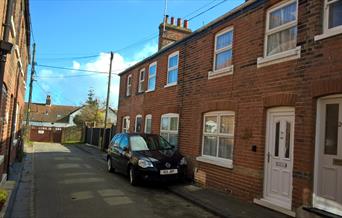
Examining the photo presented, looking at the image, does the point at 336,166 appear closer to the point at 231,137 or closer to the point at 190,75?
the point at 231,137

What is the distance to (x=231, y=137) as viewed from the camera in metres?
11.8

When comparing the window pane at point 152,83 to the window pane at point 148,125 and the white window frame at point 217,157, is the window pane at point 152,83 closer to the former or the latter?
the window pane at point 148,125

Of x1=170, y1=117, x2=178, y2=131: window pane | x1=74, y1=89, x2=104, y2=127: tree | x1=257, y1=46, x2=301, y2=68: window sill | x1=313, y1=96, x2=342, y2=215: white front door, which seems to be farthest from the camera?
x1=74, y1=89, x2=104, y2=127: tree

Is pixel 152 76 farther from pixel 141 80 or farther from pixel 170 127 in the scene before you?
pixel 170 127

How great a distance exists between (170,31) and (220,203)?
45.4 ft

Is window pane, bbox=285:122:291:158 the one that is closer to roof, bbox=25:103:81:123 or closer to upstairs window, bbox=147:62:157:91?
upstairs window, bbox=147:62:157:91

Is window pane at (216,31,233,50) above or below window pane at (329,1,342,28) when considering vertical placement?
above

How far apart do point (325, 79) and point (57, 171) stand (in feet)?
38.7

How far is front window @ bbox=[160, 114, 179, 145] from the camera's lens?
16.0 meters

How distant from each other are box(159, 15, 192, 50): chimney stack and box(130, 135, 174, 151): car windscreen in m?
8.29

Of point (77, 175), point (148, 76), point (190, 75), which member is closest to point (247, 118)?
point (190, 75)

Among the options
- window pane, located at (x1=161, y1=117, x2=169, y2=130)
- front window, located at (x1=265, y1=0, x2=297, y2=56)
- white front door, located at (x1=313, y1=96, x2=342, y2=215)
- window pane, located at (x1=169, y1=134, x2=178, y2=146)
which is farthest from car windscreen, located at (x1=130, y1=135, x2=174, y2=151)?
white front door, located at (x1=313, y1=96, x2=342, y2=215)

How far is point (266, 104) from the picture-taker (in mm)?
9906

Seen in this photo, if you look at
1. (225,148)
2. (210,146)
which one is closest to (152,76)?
(210,146)
